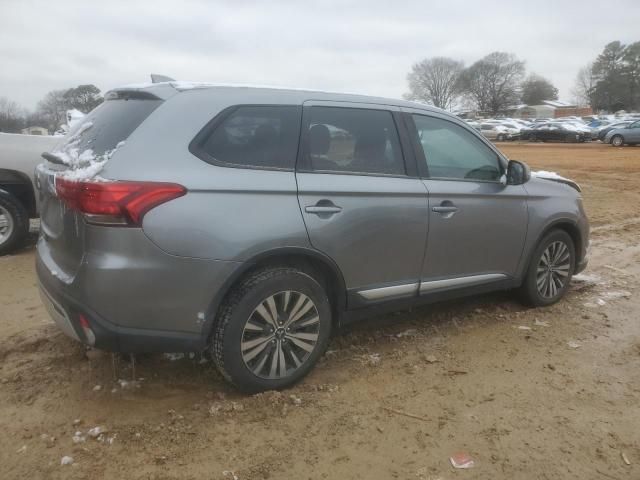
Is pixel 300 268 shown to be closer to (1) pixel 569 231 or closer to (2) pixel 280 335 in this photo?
(2) pixel 280 335

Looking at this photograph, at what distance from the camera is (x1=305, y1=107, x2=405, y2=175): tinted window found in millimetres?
3395

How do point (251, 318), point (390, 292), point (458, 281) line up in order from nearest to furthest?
1. point (251, 318)
2. point (390, 292)
3. point (458, 281)

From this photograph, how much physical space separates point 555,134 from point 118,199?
129ft

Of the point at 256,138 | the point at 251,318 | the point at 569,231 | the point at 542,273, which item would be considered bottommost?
the point at 542,273

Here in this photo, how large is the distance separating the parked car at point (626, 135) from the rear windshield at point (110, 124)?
103ft

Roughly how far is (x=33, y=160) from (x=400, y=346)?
505 centimetres

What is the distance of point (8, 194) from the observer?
21.2 ft

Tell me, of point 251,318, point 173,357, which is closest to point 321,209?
point 251,318

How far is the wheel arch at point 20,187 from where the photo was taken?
6559 millimetres

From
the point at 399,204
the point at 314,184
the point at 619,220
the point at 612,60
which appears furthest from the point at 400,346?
the point at 612,60

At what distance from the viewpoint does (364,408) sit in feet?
10.5

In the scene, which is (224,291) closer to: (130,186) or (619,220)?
(130,186)

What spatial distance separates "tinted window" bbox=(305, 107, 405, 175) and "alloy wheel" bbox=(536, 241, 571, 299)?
1859 millimetres

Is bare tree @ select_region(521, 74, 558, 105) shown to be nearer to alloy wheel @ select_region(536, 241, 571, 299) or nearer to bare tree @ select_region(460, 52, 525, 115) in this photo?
bare tree @ select_region(460, 52, 525, 115)
